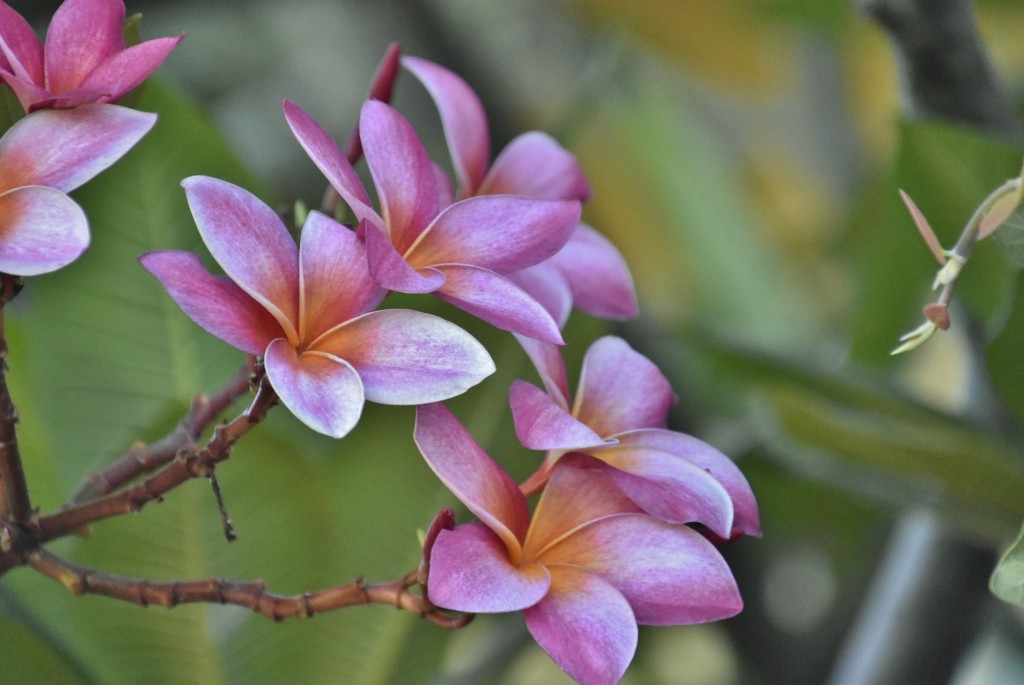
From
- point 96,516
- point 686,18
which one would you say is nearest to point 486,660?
point 96,516

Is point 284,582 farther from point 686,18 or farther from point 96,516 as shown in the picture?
point 686,18

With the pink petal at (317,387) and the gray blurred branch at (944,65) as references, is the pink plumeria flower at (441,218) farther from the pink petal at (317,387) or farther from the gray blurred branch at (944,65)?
the gray blurred branch at (944,65)

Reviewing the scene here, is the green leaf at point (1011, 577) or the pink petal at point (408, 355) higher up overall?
the pink petal at point (408, 355)

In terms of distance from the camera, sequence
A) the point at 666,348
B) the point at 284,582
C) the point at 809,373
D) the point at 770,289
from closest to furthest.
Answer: the point at 284,582 → the point at 809,373 → the point at 666,348 → the point at 770,289

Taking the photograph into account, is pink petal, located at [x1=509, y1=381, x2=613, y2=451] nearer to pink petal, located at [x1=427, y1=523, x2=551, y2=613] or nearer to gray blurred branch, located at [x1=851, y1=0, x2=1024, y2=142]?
pink petal, located at [x1=427, y1=523, x2=551, y2=613]

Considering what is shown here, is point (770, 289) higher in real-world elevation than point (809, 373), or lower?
lower

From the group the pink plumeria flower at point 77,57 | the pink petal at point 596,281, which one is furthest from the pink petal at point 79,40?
the pink petal at point 596,281

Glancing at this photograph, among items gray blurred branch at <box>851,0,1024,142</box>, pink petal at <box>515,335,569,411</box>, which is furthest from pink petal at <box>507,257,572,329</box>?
gray blurred branch at <box>851,0,1024,142</box>

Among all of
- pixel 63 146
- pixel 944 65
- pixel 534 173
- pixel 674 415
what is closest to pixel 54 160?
pixel 63 146
